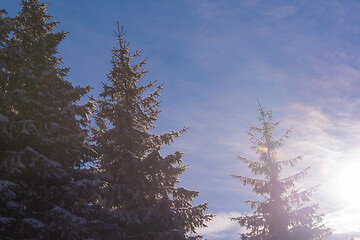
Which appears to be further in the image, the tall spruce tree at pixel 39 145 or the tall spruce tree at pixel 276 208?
the tall spruce tree at pixel 276 208

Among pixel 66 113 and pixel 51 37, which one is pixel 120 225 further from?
pixel 51 37

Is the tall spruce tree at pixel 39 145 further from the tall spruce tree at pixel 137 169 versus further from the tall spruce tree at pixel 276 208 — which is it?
the tall spruce tree at pixel 276 208

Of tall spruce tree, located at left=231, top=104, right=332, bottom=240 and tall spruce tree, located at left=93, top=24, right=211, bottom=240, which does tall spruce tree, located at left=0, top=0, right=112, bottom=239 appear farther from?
tall spruce tree, located at left=231, top=104, right=332, bottom=240

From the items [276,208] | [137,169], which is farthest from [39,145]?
[276,208]

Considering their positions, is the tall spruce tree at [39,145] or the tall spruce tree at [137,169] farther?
the tall spruce tree at [137,169]

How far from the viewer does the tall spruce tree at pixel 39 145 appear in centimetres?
1006

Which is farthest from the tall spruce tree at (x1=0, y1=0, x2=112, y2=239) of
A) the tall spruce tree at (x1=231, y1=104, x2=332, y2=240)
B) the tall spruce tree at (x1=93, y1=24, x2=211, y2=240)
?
A: the tall spruce tree at (x1=231, y1=104, x2=332, y2=240)

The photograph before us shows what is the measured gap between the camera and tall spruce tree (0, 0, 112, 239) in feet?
33.0

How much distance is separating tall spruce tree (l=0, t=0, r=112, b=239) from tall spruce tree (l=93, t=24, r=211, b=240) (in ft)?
5.77

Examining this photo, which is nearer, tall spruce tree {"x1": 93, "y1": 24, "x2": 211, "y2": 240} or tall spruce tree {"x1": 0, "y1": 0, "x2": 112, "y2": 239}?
tall spruce tree {"x1": 0, "y1": 0, "x2": 112, "y2": 239}

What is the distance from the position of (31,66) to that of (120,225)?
8.75 m

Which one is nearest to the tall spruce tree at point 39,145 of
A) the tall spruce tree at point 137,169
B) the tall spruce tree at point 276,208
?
the tall spruce tree at point 137,169

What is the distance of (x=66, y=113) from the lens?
1250 cm

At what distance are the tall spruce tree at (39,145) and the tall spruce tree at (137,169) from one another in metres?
1.76
